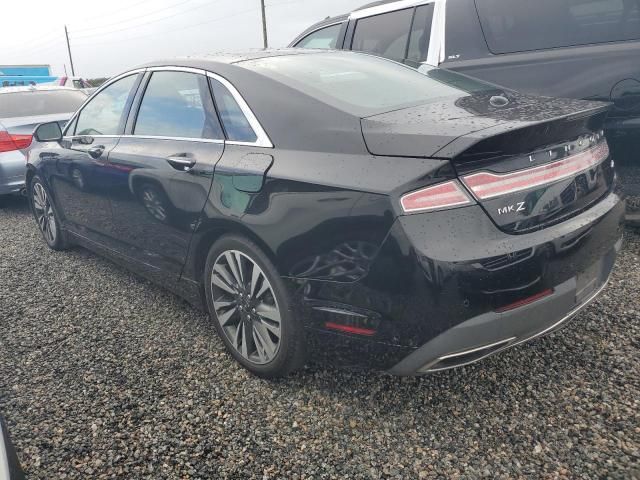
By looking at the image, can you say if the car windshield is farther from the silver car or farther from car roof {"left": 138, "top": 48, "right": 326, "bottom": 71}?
the silver car

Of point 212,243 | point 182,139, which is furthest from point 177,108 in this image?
point 212,243

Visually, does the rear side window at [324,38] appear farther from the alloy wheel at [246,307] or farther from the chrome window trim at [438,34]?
the alloy wheel at [246,307]

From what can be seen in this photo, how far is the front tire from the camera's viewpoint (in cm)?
214

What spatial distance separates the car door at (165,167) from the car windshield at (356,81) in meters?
0.42

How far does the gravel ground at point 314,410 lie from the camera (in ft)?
6.06

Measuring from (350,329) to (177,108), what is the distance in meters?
1.70

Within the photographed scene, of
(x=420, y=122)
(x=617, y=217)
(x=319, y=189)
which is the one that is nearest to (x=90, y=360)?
(x=319, y=189)

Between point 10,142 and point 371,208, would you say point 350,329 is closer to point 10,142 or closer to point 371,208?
point 371,208

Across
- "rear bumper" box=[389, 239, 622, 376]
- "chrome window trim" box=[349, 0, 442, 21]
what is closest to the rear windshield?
"chrome window trim" box=[349, 0, 442, 21]

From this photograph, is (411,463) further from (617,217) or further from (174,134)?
(174,134)

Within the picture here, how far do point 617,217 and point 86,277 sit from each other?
142 inches

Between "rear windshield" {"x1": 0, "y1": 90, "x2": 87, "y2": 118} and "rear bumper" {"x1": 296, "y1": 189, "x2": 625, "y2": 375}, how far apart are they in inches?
245

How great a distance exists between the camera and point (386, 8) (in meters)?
4.52

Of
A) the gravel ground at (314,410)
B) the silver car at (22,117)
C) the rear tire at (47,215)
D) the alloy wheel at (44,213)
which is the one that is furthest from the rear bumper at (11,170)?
the gravel ground at (314,410)
